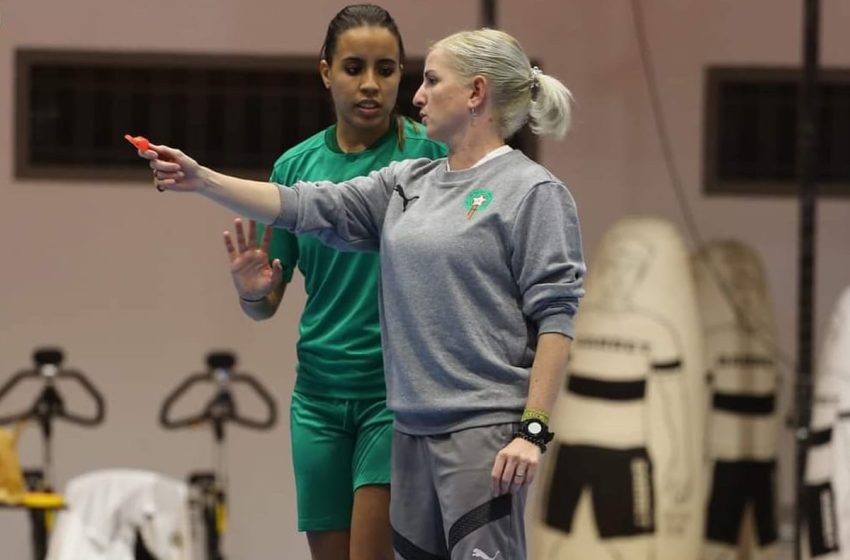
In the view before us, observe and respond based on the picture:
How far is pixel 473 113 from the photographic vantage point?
250 centimetres

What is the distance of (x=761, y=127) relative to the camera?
20.8ft

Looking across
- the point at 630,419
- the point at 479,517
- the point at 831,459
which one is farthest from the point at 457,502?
the point at 831,459

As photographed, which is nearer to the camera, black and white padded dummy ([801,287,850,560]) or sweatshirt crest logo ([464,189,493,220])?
sweatshirt crest logo ([464,189,493,220])

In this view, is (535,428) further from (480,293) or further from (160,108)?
(160,108)

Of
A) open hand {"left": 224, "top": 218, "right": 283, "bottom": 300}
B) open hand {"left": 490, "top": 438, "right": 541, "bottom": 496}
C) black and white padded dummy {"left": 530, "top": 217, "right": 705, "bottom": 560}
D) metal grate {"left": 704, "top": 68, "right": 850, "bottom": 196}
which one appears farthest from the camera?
metal grate {"left": 704, "top": 68, "right": 850, "bottom": 196}

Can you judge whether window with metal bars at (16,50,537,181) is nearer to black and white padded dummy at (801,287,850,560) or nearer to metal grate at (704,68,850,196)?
metal grate at (704,68,850,196)

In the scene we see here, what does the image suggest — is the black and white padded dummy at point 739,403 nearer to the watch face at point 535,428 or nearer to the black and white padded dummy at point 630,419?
the black and white padded dummy at point 630,419

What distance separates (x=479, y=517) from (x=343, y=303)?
493mm

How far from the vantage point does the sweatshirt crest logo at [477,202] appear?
244 centimetres

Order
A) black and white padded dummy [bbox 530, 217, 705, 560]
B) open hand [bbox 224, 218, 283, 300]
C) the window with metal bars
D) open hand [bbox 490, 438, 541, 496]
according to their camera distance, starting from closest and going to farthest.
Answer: open hand [bbox 490, 438, 541, 496]
open hand [bbox 224, 218, 283, 300]
black and white padded dummy [bbox 530, 217, 705, 560]
the window with metal bars

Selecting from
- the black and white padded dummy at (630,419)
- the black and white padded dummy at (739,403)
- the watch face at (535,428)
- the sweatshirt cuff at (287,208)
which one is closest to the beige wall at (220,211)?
the black and white padded dummy at (739,403)

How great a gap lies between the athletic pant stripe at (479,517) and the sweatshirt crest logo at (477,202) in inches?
16.7

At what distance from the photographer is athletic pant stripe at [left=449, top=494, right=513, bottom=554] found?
2414mm

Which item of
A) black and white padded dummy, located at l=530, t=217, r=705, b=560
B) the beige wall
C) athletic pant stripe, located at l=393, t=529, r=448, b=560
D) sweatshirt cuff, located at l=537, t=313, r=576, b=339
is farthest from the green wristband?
the beige wall
